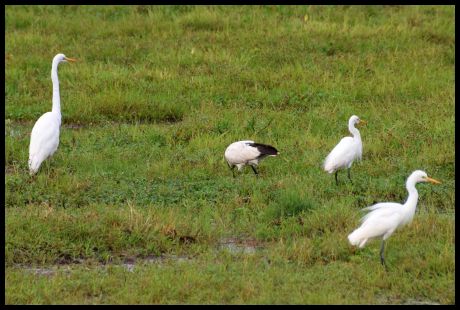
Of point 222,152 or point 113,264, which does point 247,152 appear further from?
point 113,264

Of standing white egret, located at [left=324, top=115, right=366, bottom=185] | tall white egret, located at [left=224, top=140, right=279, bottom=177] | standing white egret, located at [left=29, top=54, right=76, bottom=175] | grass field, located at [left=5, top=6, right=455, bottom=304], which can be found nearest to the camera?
grass field, located at [left=5, top=6, right=455, bottom=304]

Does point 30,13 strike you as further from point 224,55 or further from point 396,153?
point 396,153

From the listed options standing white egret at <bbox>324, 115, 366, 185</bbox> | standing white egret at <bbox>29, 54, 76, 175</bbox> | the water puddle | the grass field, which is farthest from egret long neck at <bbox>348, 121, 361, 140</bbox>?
standing white egret at <bbox>29, 54, 76, 175</bbox>

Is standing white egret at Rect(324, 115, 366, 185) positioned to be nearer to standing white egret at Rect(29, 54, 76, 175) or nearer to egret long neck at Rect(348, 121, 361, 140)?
egret long neck at Rect(348, 121, 361, 140)

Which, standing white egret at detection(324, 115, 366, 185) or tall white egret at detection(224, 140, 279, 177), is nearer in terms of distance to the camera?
standing white egret at detection(324, 115, 366, 185)

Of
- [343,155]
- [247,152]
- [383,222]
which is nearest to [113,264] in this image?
[383,222]

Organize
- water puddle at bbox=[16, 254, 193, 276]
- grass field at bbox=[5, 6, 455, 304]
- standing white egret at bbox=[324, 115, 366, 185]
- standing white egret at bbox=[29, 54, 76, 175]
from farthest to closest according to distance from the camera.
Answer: standing white egret at bbox=[29, 54, 76, 175]
standing white egret at bbox=[324, 115, 366, 185]
water puddle at bbox=[16, 254, 193, 276]
grass field at bbox=[5, 6, 455, 304]

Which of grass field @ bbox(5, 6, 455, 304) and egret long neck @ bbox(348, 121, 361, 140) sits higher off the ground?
egret long neck @ bbox(348, 121, 361, 140)

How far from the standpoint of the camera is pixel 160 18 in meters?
17.0

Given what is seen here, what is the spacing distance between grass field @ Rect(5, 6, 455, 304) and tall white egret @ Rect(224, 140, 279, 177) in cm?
20

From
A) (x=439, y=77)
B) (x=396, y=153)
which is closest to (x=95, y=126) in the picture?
(x=396, y=153)

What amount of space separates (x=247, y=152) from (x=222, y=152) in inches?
42.9

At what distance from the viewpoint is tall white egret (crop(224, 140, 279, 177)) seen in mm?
10555

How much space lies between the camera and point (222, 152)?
11594 mm
